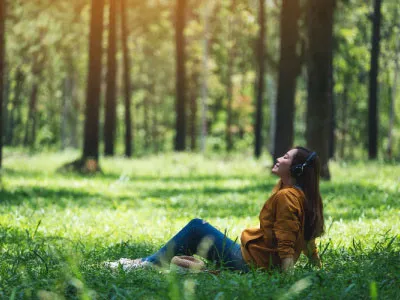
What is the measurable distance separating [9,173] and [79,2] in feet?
49.4

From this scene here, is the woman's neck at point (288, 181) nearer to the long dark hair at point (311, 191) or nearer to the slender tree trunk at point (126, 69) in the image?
the long dark hair at point (311, 191)

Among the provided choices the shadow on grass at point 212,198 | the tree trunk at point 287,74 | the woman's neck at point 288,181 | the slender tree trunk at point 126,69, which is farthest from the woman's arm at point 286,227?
the slender tree trunk at point 126,69

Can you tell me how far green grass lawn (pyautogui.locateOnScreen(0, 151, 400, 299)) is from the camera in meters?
5.25

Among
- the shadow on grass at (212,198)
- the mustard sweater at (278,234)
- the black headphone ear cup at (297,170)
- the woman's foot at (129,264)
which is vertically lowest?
the shadow on grass at (212,198)

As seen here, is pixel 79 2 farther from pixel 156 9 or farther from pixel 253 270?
pixel 253 270

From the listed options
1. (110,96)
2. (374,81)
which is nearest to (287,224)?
(374,81)

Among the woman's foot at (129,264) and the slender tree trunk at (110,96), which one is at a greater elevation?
the slender tree trunk at (110,96)

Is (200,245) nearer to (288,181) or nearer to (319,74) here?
(288,181)

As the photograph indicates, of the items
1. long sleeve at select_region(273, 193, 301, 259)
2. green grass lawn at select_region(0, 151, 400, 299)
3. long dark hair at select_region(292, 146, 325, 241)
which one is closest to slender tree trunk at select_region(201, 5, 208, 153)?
green grass lawn at select_region(0, 151, 400, 299)

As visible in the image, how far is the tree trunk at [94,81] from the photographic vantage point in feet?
69.0

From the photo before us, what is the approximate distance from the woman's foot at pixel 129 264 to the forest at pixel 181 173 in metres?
0.19

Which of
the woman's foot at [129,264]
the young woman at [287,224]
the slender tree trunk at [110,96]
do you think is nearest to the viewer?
the young woman at [287,224]

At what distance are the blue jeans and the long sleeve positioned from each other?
676mm

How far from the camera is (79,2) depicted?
31.8 meters
